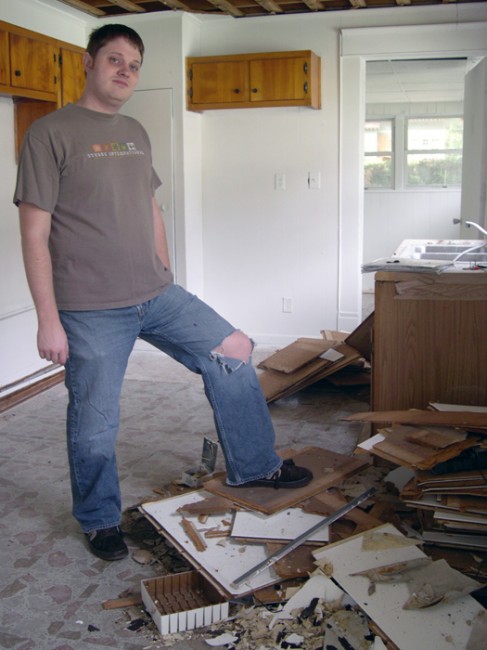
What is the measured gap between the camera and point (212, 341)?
2.45 meters

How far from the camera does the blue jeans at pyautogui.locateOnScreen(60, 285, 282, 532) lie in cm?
235

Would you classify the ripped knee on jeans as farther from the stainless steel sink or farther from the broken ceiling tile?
the stainless steel sink

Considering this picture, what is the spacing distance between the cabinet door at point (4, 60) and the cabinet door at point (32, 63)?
0.04 metres

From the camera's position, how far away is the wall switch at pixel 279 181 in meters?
5.55

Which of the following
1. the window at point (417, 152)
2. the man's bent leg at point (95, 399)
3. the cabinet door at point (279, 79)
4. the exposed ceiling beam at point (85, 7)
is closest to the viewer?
the man's bent leg at point (95, 399)

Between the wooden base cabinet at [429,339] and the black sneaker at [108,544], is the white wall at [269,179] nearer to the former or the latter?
the wooden base cabinet at [429,339]

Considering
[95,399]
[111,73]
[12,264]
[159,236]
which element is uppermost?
[111,73]

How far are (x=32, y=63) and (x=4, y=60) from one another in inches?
9.6

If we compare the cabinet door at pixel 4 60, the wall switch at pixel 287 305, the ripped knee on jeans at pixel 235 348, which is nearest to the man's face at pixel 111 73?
the ripped knee on jeans at pixel 235 348

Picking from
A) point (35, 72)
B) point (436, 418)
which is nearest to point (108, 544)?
point (436, 418)

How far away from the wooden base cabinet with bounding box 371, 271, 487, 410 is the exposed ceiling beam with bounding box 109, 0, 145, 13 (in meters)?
2.93

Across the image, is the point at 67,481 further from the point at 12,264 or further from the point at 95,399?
the point at 12,264

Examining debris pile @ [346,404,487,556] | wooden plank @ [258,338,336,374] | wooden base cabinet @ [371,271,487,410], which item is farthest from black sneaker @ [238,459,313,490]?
wooden plank @ [258,338,336,374]

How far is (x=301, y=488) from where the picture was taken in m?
2.64
